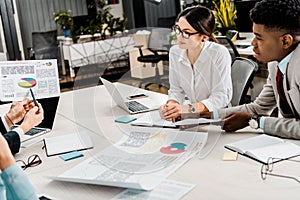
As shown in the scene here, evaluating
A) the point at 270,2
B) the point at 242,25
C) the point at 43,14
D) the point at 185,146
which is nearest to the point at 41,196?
the point at 185,146

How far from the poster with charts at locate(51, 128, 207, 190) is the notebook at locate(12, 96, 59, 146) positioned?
465 mm

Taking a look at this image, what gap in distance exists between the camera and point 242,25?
4582 millimetres

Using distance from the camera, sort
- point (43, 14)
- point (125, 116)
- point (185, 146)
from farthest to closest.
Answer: point (43, 14)
point (125, 116)
point (185, 146)

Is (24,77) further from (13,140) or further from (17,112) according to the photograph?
(13,140)

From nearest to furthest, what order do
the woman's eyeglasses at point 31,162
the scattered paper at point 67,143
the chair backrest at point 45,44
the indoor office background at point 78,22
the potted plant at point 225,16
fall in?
the woman's eyeglasses at point 31,162
the scattered paper at point 67,143
the potted plant at point 225,16
the indoor office background at point 78,22
the chair backrest at point 45,44

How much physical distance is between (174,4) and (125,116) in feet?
16.9

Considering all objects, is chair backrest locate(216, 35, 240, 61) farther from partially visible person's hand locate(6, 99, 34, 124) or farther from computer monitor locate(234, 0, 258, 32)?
partially visible person's hand locate(6, 99, 34, 124)

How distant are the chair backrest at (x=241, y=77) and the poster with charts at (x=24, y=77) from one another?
1042 mm

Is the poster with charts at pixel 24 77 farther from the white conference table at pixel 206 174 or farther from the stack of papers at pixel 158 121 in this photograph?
the stack of papers at pixel 158 121

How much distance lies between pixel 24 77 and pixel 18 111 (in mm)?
195

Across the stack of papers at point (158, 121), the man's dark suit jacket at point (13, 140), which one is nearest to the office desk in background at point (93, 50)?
the stack of papers at point (158, 121)

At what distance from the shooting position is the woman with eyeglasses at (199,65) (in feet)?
7.16

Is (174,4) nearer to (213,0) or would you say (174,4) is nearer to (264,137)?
(213,0)

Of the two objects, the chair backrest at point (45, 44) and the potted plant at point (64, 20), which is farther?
the potted plant at point (64, 20)
